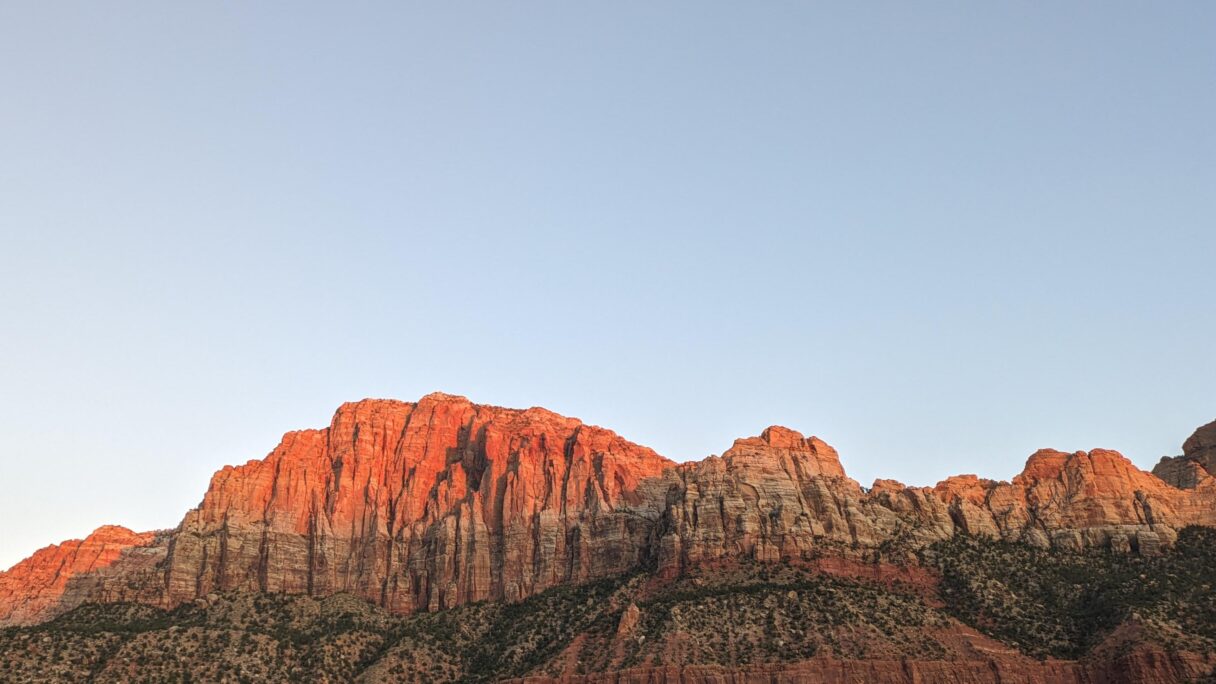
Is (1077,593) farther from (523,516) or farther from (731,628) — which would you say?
(523,516)

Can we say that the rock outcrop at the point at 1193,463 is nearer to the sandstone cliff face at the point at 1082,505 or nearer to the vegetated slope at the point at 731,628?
the sandstone cliff face at the point at 1082,505

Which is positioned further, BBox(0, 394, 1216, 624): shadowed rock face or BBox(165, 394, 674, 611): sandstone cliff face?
BBox(165, 394, 674, 611): sandstone cliff face

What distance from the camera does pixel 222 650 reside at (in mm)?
143750

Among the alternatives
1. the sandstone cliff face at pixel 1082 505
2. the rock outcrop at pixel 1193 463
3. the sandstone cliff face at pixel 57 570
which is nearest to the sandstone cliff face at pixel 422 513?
the sandstone cliff face at pixel 57 570

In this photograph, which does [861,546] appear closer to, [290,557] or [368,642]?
[368,642]

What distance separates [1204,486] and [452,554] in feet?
356

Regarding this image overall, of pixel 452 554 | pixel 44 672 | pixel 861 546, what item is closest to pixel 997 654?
pixel 861 546

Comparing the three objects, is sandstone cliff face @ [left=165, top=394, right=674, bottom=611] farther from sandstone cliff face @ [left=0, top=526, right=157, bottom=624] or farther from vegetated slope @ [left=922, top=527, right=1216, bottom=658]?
vegetated slope @ [left=922, top=527, right=1216, bottom=658]

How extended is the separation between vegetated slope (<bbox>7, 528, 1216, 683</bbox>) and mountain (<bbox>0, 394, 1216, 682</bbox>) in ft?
1.32

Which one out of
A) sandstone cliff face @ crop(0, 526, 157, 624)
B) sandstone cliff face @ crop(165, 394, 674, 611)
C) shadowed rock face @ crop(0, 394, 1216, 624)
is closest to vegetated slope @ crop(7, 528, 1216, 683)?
shadowed rock face @ crop(0, 394, 1216, 624)

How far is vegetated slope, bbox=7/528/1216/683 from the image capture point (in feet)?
Result: 424

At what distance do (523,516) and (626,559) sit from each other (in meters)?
18.4

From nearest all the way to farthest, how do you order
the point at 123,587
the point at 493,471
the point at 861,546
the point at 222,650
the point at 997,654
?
the point at 997,654 → the point at 222,650 → the point at 861,546 → the point at 123,587 → the point at 493,471

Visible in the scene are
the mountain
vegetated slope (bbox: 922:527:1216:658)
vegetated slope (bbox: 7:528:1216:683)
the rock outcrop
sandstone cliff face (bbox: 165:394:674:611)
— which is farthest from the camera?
the rock outcrop
